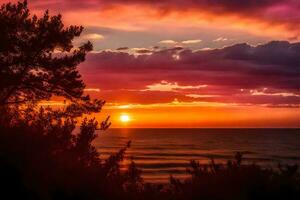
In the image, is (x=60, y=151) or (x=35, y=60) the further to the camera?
(x=35, y=60)

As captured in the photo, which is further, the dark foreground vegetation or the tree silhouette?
the tree silhouette

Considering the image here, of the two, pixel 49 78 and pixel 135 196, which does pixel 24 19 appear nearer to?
pixel 49 78

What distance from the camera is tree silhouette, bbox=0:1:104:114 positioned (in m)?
19.2

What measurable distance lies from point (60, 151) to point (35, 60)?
649cm

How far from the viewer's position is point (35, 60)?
19672 mm

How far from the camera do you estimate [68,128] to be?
15.8m

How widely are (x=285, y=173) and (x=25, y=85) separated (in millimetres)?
11334

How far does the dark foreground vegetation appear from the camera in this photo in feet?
33.3

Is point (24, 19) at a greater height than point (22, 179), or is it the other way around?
point (24, 19)

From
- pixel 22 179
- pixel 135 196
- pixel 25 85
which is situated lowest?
pixel 135 196

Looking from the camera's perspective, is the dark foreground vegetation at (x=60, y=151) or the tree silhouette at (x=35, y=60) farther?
the tree silhouette at (x=35, y=60)

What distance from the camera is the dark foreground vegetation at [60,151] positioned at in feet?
33.3

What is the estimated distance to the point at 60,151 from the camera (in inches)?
568

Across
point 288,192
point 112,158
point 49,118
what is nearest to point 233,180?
point 288,192
